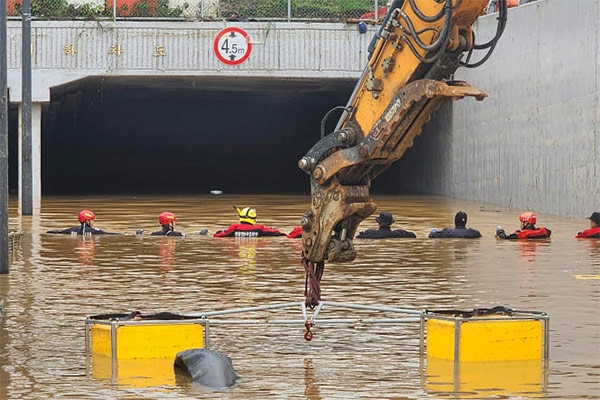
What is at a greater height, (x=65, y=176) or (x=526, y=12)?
(x=526, y=12)

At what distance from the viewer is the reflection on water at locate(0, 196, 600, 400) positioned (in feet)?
35.5

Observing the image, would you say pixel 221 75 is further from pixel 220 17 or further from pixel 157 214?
pixel 157 214

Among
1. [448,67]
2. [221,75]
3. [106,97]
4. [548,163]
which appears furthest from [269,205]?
[448,67]

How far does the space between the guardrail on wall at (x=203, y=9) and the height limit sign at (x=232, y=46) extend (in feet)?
1.49

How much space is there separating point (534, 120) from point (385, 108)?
2416 cm

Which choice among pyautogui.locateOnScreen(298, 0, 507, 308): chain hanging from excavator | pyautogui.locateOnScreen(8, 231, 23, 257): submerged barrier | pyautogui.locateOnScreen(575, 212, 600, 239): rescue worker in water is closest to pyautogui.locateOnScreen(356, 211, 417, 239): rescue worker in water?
pyautogui.locateOnScreen(575, 212, 600, 239): rescue worker in water

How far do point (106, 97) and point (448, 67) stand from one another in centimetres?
3975

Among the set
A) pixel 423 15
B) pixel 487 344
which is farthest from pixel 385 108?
pixel 487 344

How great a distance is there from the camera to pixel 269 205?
3834 centimetres

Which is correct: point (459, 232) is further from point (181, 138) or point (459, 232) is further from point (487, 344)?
point (181, 138)

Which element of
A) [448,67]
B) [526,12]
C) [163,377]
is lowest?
[163,377]

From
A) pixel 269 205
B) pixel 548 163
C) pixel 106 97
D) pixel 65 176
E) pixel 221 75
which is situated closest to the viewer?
pixel 548 163

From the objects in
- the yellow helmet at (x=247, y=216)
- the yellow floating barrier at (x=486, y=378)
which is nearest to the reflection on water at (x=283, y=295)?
the yellow floating barrier at (x=486, y=378)

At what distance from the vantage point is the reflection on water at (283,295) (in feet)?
35.5
